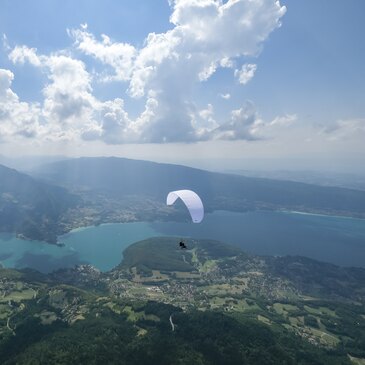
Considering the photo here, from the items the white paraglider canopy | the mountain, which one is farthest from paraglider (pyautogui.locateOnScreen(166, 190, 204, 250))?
the mountain

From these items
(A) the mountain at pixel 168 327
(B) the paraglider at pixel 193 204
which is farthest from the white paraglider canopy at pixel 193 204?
(A) the mountain at pixel 168 327

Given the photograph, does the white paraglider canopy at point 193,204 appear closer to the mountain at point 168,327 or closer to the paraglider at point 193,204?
the paraglider at point 193,204

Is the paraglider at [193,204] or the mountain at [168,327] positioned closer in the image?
the paraglider at [193,204]

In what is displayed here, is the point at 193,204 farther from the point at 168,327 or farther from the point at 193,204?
the point at 168,327

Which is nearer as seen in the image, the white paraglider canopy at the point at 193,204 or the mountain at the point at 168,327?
the white paraglider canopy at the point at 193,204

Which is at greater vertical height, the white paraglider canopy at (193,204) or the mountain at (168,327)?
the white paraglider canopy at (193,204)

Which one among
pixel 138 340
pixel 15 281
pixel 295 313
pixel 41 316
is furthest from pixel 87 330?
pixel 295 313

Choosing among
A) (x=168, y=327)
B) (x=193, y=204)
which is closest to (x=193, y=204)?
(x=193, y=204)

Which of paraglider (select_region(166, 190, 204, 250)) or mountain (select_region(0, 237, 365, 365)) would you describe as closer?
paraglider (select_region(166, 190, 204, 250))

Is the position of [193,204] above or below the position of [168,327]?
above

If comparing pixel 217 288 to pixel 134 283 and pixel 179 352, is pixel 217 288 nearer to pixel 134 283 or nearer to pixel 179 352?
pixel 134 283

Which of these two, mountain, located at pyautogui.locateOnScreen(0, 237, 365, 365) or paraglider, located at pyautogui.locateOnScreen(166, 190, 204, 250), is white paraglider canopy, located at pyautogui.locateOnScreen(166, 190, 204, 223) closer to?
paraglider, located at pyautogui.locateOnScreen(166, 190, 204, 250)

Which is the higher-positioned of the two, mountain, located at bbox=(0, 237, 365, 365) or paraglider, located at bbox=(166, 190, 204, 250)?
paraglider, located at bbox=(166, 190, 204, 250)
